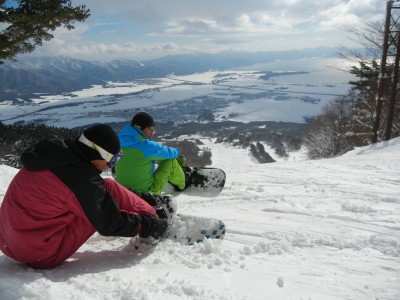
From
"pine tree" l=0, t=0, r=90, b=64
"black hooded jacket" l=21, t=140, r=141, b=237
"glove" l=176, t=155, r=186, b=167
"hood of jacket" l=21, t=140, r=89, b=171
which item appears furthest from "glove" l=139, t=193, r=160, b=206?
"pine tree" l=0, t=0, r=90, b=64

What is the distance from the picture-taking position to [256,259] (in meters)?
3.20

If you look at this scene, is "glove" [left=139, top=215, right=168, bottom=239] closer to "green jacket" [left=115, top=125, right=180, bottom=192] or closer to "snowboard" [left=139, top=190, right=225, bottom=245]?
"snowboard" [left=139, top=190, right=225, bottom=245]

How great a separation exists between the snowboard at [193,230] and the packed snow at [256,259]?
0.34 ft

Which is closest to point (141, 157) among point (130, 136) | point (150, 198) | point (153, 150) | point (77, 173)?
point (153, 150)

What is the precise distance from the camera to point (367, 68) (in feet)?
76.1

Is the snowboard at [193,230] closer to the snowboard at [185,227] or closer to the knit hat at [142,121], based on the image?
the snowboard at [185,227]

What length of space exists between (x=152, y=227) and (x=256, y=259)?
3.48 feet

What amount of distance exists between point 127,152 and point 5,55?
7259 mm

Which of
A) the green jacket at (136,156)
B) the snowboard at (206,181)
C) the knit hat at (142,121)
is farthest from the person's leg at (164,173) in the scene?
the knit hat at (142,121)

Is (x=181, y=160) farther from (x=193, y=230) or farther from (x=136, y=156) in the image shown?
(x=193, y=230)

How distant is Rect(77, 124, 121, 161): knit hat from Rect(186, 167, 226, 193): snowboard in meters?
A: 3.41

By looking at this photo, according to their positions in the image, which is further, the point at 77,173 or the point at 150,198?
the point at 150,198

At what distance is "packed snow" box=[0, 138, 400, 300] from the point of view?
2430 mm

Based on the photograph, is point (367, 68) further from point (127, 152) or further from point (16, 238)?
point (16, 238)
